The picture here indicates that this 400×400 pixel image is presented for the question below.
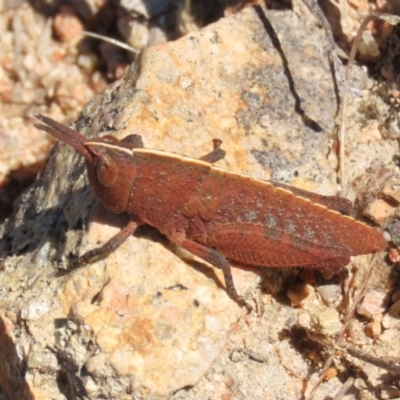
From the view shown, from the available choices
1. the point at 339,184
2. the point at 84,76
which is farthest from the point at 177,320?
the point at 84,76

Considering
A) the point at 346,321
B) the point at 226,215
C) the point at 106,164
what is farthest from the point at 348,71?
the point at 106,164

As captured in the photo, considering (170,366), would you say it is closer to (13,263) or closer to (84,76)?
(13,263)

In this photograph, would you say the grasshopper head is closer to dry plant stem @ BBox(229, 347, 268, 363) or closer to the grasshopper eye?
the grasshopper eye

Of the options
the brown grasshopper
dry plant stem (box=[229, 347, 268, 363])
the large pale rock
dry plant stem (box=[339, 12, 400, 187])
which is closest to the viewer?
the large pale rock

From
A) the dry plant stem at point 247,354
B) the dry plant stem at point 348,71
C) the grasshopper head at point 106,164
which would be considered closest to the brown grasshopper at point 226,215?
the grasshopper head at point 106,164

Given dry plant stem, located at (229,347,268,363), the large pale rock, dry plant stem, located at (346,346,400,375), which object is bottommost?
dry plant stem, located at (229,347,268,363)

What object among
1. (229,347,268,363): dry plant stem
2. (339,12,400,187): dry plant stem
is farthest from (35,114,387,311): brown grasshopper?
(339,12,400,187): dry plant stem

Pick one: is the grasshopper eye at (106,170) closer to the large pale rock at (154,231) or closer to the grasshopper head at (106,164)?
the grasshopper head at (106,164)
